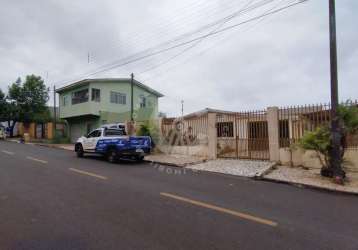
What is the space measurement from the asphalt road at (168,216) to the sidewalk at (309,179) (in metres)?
0.58

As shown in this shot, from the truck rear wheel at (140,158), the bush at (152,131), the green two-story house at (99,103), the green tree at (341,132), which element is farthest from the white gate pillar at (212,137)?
the green two-story house at (99,103)

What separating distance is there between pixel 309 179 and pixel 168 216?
246 inches

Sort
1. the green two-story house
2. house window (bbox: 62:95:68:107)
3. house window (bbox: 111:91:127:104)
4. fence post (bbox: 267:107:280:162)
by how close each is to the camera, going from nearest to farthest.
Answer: fence post (bbox: 267:107:280:162)
the green two-story house
house window (bbox: 111:91:127:104)
house window (bbox: 62:95:68:107)

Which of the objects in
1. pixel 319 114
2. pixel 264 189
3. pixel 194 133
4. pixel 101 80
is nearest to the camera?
pixel 264 189

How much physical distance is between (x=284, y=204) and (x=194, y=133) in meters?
10.3

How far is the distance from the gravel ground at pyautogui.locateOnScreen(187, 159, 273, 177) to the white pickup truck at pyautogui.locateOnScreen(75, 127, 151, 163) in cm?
304

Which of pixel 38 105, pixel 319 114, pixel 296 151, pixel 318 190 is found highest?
pixel 38 105

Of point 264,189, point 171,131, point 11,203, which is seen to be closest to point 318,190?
point 264,189

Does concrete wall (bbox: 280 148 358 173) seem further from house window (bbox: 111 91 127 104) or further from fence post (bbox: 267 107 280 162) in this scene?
house window (bbox: 111 91 127 104)

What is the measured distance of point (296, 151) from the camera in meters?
11.6

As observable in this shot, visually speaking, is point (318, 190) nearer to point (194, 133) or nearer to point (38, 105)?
point (194, 133)

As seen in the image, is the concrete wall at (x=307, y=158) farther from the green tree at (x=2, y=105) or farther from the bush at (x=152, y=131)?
the green tree at (x=2, y=105)

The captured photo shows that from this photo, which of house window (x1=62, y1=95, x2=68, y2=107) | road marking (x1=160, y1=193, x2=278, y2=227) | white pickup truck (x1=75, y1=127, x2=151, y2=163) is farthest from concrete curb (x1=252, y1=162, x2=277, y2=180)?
house window (x1=62, y1=95, x2=68, y2=107)

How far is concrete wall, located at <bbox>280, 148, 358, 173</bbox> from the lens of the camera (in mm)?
10148
